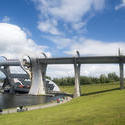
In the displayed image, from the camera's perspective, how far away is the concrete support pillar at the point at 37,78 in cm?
8456

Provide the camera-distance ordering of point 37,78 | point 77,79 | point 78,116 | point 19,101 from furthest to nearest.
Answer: point 37,78 → point 77,79 → point 19,101 → point 78,116

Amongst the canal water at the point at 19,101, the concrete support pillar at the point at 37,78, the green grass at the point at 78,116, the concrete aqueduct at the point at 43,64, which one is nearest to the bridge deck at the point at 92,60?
the concrete aqueduct at the point at 43,64

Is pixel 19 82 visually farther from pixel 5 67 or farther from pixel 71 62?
pixel 71 62

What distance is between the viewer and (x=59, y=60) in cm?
7538

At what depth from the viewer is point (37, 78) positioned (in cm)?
8581

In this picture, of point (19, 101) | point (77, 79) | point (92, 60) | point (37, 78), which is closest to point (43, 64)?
point (37, 78)

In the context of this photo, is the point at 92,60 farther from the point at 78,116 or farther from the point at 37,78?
the point at 78,116

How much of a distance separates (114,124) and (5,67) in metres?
109

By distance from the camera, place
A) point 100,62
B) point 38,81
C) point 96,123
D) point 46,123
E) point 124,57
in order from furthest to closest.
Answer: point 38,81 → point 100,62 → point 124,57 → point 46,123 → point 96,123

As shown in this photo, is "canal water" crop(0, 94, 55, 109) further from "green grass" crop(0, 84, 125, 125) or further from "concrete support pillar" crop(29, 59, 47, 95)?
"green grass" crop(0, 84, 125, 125)

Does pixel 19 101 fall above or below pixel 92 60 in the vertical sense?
below

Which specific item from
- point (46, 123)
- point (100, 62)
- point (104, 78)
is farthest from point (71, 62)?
point (104, 78)

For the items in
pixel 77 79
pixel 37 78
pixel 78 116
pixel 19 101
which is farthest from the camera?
pixel 37 78

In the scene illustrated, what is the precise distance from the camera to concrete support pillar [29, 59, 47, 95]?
8456 cm
